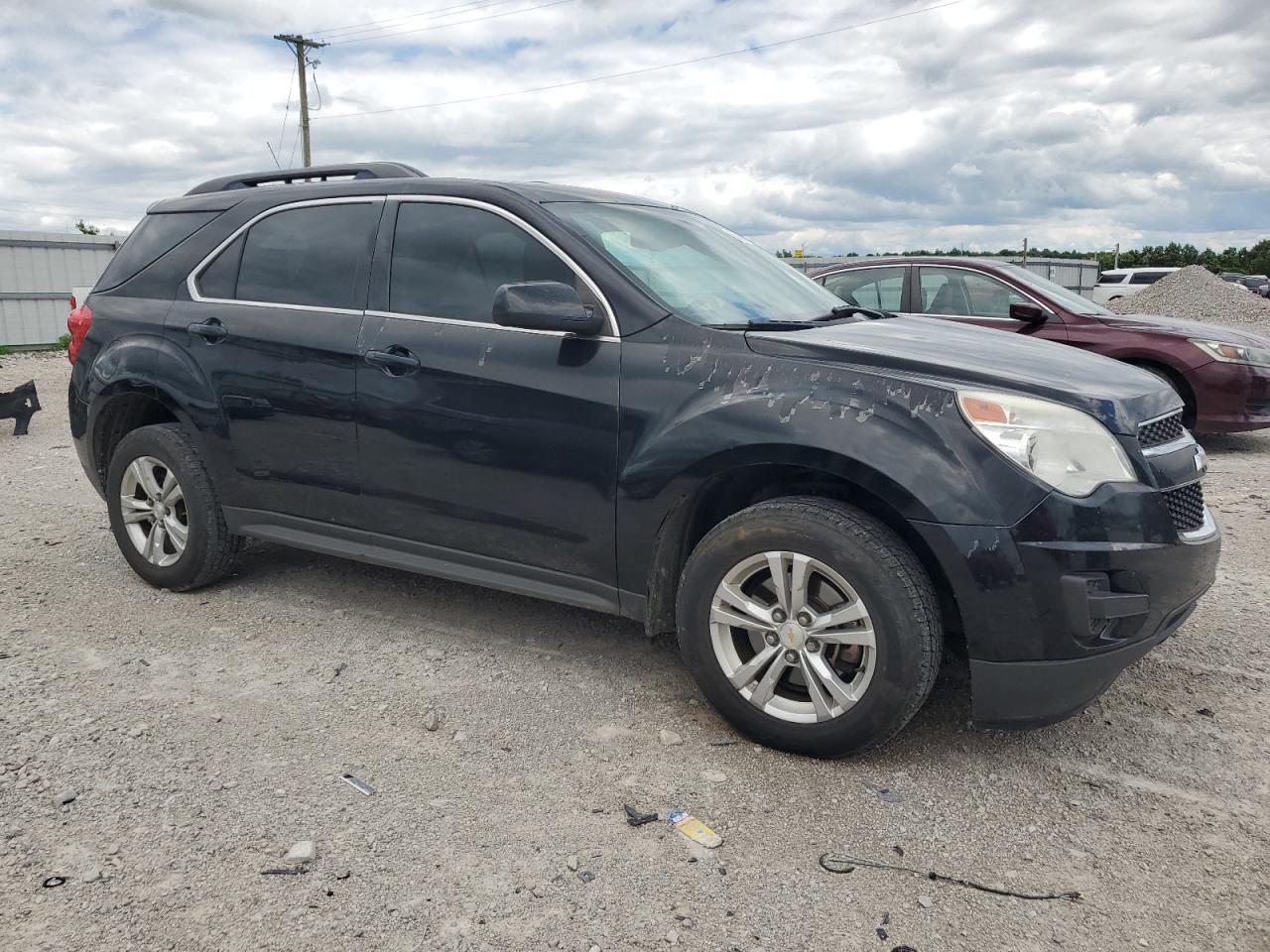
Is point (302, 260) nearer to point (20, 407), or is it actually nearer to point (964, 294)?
point (964, 294)

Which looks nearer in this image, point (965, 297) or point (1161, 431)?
point (1161, 431)

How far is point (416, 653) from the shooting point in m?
4.18

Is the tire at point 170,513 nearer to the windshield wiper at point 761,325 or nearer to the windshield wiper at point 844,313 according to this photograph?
the windshield wiper at point 761,325

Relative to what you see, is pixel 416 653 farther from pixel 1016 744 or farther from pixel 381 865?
pixel 1016 744

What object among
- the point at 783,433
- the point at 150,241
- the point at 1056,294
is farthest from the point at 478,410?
the point at 1056,294

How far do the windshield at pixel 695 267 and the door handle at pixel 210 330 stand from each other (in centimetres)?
163

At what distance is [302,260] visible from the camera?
14.4 ft

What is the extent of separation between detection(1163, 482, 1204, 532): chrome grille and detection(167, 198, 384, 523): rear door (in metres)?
2.89

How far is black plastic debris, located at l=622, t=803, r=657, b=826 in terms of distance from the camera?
2.94 metres

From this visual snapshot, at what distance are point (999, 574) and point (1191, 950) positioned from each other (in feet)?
3.33

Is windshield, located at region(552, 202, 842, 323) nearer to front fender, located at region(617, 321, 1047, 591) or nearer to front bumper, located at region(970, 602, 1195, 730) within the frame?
front fender, located at region(617, 321, 1047, 591)

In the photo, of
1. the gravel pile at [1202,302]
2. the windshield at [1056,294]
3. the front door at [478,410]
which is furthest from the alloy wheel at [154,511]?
the gravel pile at [1202,302]

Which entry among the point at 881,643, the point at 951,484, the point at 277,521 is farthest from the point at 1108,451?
the point at 277,521

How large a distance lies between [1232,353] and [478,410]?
6.77m
